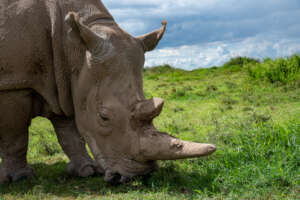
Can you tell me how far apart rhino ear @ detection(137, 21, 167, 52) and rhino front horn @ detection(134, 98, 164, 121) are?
93cm

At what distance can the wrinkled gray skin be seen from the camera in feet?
12.1

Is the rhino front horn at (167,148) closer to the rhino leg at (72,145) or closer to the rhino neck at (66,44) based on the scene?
the rhino neck at (66,44)

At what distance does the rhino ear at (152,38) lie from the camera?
4.31 m

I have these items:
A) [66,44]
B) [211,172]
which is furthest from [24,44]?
[211,172]

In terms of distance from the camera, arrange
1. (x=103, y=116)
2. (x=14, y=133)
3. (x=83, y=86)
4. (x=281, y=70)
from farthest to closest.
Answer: (x=281, y=70) → (x=14, y=133) → (x=83, y=86) → (x=103, y=116)

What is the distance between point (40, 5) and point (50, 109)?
120cm

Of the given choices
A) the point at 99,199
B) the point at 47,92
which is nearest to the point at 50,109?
the point at 47,92

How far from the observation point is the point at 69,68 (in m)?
4.25

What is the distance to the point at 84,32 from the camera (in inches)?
149

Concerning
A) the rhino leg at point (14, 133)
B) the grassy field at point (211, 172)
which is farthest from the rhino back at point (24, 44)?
the grassy field at point (211, 172)

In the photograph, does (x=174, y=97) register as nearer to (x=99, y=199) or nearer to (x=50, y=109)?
(x=50, y=109)

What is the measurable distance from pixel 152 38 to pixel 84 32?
902mm

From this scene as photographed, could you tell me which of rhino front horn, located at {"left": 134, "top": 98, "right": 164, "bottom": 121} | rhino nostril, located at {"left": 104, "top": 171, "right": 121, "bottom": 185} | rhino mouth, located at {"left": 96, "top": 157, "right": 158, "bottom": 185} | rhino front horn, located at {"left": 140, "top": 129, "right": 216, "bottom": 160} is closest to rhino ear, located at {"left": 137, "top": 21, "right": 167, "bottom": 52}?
rhino front horn, located at {"left": 134, "top": 98, "right": 164, "bottom": 121}

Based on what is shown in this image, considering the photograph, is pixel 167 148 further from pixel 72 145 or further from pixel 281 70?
pixel 281 70
